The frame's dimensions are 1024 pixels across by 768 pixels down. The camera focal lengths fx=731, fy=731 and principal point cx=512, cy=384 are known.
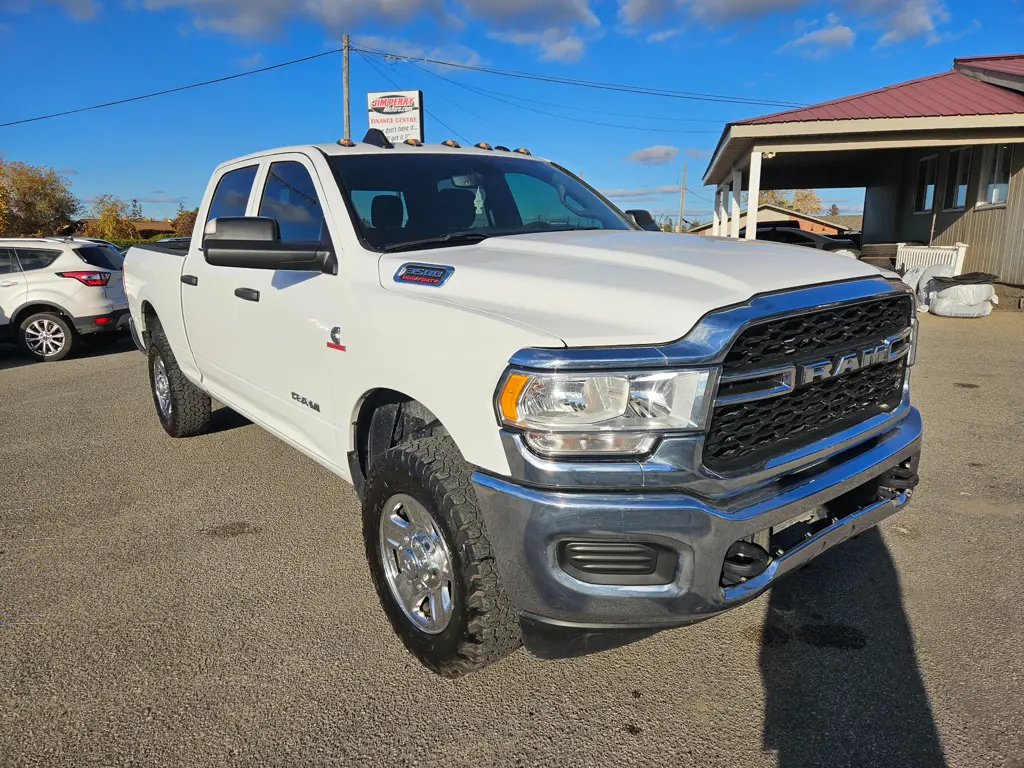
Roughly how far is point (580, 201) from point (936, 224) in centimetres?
1423

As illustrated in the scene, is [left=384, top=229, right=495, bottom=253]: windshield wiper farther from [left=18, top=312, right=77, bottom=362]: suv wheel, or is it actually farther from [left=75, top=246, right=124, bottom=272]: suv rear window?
[left=18, top=312, right=77, bottom=362]: suv wheel

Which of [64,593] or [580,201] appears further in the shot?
[580,201]

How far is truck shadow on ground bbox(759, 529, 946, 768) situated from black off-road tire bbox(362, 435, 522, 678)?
3.09ft

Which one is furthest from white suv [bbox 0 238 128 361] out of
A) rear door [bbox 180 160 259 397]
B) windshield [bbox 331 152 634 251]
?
windshield [bbox 331 152 634 251]

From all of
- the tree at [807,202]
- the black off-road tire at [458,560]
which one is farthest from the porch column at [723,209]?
the tree at [807,202]

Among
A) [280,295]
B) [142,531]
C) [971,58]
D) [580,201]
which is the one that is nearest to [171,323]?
[142,531]

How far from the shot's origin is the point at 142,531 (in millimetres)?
3986

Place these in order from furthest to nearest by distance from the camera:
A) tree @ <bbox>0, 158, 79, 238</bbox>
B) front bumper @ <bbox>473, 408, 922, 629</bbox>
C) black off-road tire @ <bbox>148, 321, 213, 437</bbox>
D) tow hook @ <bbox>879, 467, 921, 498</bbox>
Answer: tree @ <bbox>0, 158, 79, 238</bbox> → black off-road tire @ <bbox>148, 321, 213, 437</bbox> → tow hook @ <bbox>879, 467, 921, 498</bbox> → front bumper @ <bbox>473, 408, 922, 629</bbox>

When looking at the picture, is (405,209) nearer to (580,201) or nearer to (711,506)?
(580,201)

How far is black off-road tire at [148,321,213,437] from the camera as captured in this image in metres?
5.38

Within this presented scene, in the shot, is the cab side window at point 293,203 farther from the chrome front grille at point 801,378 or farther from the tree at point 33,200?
the tree at point 33,200

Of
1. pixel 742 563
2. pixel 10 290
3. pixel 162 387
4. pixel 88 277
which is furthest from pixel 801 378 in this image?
pixel 10 290

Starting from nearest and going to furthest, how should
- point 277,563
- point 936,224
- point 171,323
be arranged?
1. point 277,563
2. point 171,323
3. point 936,224

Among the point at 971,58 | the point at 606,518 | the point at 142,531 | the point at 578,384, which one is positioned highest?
the point at 971,58
